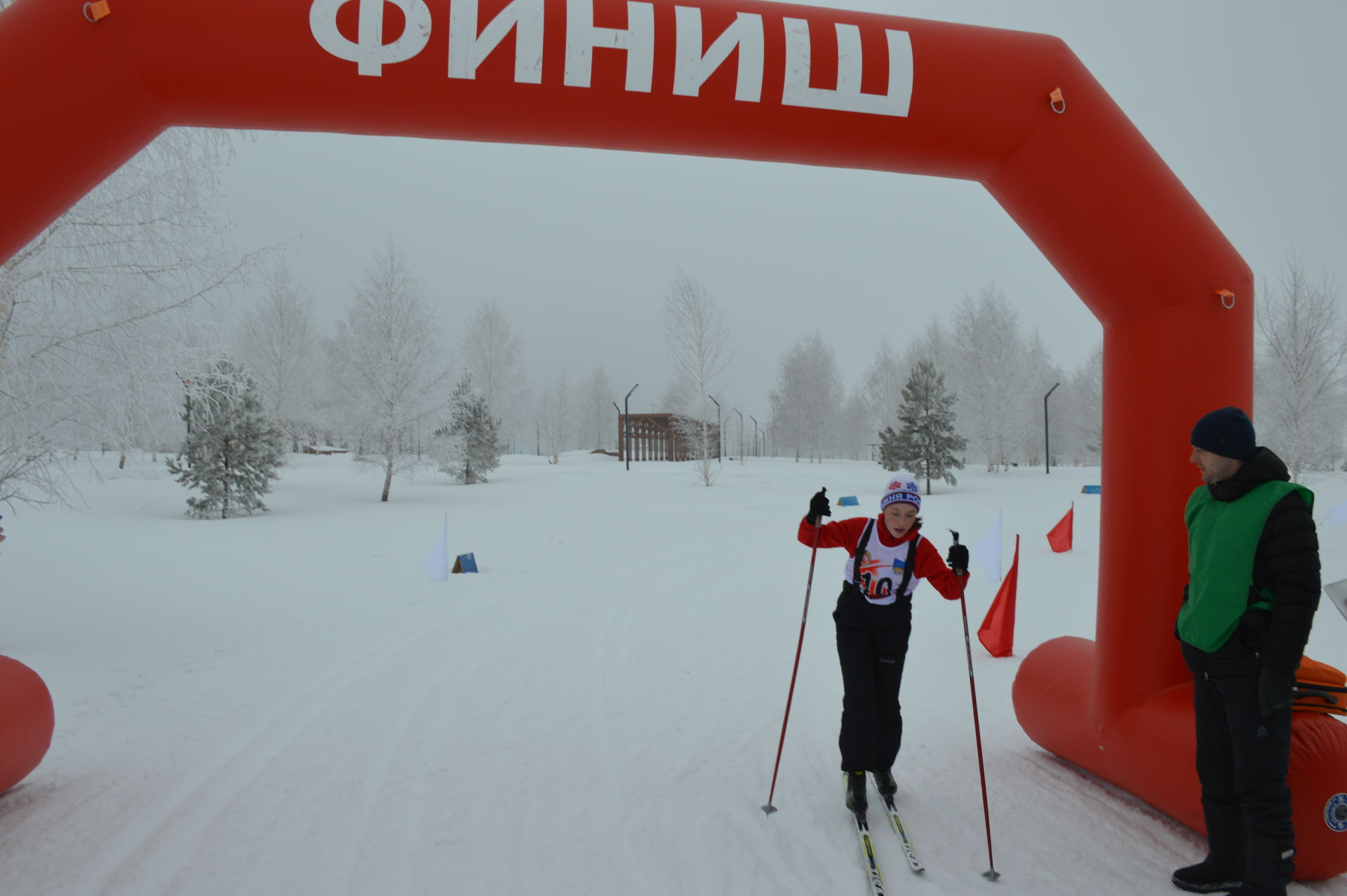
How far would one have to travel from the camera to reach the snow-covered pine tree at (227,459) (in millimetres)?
16062

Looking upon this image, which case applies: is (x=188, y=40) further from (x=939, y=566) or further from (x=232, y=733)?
(x=939, y=566)

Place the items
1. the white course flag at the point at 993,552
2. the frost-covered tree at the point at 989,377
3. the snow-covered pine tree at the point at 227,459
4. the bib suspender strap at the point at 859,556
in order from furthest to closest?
the frost-covered tree at the point at 989,377
the snow-covered pine tree at the point at 227,459
the white course flag at the point at 993,552
the bib suspender strap at the point at 859,556

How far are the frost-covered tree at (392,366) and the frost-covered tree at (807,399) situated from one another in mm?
30557

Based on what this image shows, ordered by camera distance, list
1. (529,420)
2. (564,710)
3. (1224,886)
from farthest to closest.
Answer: (529,420) → (564,710) → (1224,886)

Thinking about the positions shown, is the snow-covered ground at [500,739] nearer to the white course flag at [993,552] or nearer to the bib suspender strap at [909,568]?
the white course flag at [993,552]

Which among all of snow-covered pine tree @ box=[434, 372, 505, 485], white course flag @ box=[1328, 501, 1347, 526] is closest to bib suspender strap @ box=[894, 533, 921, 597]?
white course flag @ box=[1328, 501, 1347, 526]

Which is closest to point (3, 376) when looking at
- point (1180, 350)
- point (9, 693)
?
point (9, 693)

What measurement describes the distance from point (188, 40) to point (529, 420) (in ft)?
192

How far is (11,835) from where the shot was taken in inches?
127

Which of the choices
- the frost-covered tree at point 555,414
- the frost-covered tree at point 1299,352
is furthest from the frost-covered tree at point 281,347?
the frost-covered tree at point 1299,352

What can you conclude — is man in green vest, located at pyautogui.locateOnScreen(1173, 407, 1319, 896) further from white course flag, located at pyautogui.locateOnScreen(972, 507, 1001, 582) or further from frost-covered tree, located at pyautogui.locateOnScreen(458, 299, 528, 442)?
frost-covered tree, located at pyautogui.locateOnScreen(458, 299, 528, 442)

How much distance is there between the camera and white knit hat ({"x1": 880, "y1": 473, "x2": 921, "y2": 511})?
11.7ft

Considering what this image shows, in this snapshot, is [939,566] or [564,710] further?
[564,710]

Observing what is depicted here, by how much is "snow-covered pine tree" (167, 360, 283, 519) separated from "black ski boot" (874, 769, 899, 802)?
1628cm
